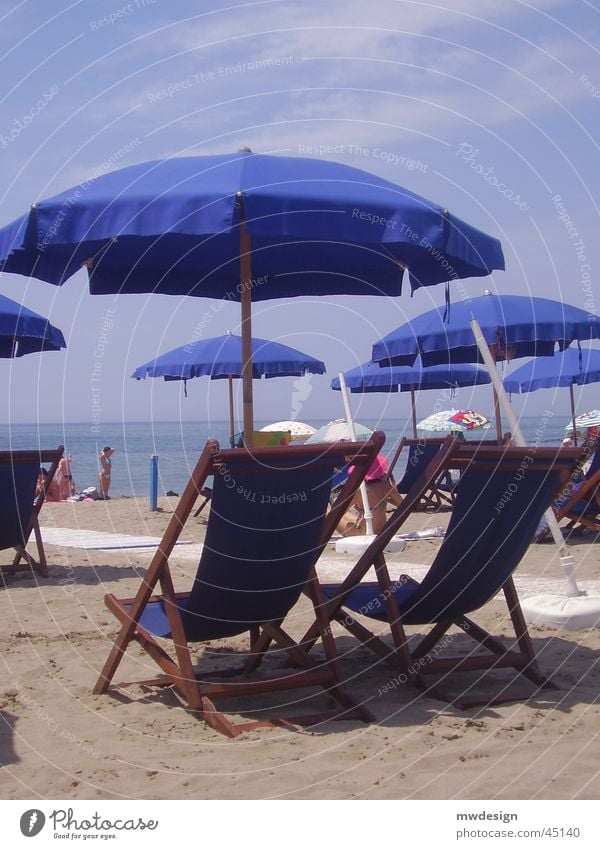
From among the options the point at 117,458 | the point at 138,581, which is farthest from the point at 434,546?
the point at 117,458

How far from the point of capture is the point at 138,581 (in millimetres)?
5871

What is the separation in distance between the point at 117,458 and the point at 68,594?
44291 millimetres

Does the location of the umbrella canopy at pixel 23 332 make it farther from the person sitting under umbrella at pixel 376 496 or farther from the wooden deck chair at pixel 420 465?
the wooden deck chair at pixel 420 465

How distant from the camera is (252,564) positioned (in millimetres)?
3262

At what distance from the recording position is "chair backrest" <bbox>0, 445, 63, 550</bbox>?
557cm

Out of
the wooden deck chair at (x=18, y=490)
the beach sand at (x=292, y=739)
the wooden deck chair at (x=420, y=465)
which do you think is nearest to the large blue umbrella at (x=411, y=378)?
the wooden deck chair at (x=420, y=465)

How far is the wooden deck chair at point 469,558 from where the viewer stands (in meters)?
3.32

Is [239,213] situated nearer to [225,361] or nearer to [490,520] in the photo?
[490,520]

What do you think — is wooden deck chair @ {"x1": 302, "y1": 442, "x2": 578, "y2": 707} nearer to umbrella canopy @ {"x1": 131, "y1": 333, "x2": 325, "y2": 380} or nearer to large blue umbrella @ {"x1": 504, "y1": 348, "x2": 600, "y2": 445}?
umbrella canopy @ {"x1": 131, "y1": 333, "x2": 325, "y2": 380}

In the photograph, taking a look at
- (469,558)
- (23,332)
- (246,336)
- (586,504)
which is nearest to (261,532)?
(469,558)

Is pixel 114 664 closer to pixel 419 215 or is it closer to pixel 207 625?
pixel 207 625

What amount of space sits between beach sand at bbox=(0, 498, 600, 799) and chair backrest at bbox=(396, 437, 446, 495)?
2.10 m

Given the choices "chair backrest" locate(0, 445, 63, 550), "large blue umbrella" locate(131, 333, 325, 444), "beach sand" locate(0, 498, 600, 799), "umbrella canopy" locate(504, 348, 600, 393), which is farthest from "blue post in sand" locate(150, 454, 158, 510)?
"beach sand" locate(0, 498, 600, 799)
